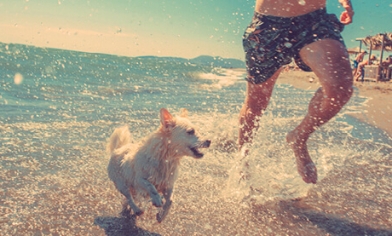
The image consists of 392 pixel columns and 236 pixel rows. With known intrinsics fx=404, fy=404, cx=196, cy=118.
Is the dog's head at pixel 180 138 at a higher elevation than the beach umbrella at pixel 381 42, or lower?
lower

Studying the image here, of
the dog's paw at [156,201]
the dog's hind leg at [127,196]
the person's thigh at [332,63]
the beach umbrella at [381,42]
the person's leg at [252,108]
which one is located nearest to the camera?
the dog's paw at [156,201]

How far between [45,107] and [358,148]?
5354 mm

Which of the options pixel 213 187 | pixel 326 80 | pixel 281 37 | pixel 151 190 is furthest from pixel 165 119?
pixel 326 80

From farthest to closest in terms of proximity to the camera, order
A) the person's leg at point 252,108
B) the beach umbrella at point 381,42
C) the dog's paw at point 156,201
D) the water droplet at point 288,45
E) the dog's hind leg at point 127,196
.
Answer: the beach umbrella at point 381,42
the person's leg at point 252,108
the water droplet at point 288,45
the dog's hind leg at point 127,196
the dog's paw at point 156,201

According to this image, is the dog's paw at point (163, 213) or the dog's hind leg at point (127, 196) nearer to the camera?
the dog's paw at point (163, 213)

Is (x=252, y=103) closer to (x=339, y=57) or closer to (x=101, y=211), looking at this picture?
(x=339, y=57)

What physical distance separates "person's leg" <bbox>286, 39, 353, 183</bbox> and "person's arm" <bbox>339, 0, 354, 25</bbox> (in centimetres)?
27

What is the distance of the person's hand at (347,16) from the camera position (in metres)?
3.17

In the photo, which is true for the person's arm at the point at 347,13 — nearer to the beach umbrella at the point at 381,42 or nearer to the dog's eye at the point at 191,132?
the dog's eye at the point at 191,132

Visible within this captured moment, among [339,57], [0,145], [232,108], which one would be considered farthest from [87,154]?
[232,108]

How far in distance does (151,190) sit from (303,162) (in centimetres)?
129

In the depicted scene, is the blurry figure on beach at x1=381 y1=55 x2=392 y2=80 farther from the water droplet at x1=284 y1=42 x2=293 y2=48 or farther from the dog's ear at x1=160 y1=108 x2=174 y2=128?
the dog's ear at x1=160 y1=108 x2=174 y2=128

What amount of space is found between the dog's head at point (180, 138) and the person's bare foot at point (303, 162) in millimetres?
898

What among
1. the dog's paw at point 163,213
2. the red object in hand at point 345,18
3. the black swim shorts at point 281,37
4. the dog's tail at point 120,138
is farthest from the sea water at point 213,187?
the red object in hand at point 345,18
